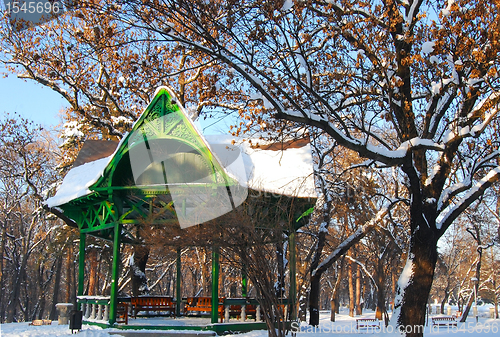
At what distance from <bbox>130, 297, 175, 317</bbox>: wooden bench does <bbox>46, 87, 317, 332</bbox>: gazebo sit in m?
1.79

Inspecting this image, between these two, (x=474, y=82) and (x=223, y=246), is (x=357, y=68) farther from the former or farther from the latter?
(x=223, y=246)

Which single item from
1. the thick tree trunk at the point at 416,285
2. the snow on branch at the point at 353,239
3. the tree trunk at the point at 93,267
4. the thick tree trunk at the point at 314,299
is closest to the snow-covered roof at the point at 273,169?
the snow on branch at the point at 353,239

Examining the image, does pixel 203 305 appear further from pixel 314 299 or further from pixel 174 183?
pixel 174 183

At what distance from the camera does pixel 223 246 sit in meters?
9.10

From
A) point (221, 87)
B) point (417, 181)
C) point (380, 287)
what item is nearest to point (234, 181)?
point (221, 87)

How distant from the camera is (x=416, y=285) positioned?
31.7 ft

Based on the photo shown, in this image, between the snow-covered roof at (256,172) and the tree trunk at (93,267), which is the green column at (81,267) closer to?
the snow-covered roof at (256,172)

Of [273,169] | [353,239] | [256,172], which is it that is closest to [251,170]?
[256,172]

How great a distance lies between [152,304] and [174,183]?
226 inches

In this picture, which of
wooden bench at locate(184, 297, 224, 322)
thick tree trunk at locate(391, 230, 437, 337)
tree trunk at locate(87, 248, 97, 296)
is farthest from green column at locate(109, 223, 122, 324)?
tree trunk at locate(87, 248, 97, 296)

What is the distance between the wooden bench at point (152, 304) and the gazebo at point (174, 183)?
5.89 feet

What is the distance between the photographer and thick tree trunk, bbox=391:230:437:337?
31.4 ft

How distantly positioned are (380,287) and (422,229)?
44.8ft

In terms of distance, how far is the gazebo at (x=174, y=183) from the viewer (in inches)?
453
